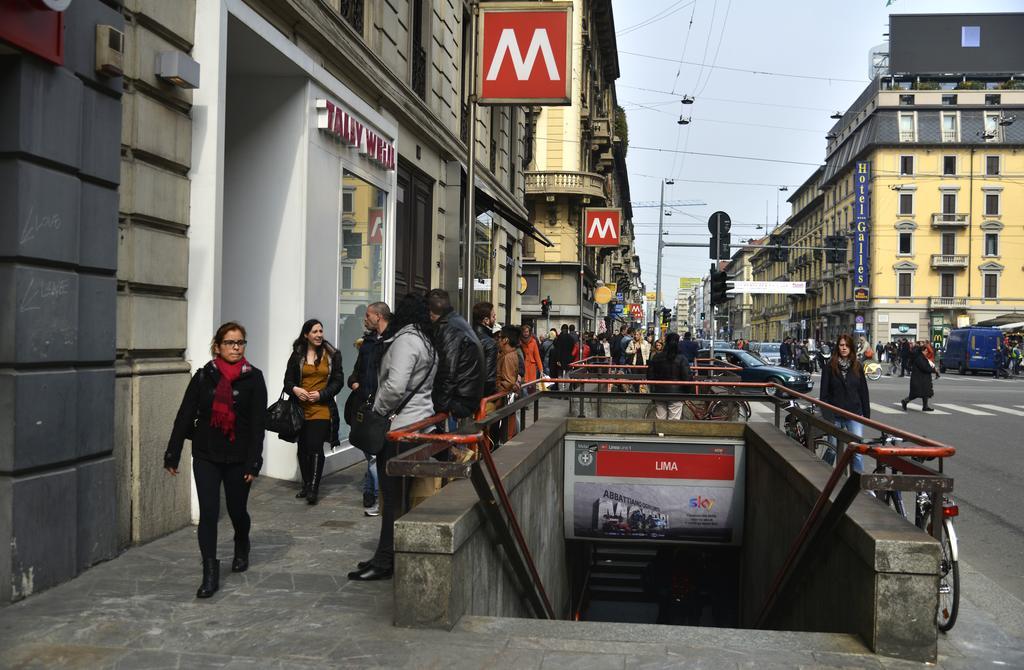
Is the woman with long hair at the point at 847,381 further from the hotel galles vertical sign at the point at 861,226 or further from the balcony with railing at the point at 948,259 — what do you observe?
the balcony with railing at the point at 948,259

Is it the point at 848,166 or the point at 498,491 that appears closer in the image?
the point at 498,491

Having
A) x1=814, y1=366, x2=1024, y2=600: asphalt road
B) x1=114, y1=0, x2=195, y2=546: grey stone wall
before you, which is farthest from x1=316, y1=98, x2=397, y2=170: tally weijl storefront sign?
x1=814, y1=366, x2=1024, y2=600: asphalt road

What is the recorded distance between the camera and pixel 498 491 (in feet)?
18.4

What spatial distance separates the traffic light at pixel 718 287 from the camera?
1869 cm

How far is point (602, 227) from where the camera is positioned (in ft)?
102

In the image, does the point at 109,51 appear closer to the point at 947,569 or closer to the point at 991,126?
the point at 947,569

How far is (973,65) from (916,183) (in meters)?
10.1

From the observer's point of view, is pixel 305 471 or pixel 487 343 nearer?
pixel 305 471

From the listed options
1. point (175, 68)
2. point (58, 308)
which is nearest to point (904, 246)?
point (175, 68)

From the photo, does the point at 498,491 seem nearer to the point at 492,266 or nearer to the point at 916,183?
the point at 492,266

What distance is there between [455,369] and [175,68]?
9.74ft

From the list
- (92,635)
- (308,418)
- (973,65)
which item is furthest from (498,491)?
(973,65)

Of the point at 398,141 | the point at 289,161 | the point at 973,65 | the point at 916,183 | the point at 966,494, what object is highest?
the point at 973,65

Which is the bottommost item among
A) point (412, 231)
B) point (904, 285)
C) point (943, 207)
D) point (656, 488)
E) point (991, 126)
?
point (656, 488)
